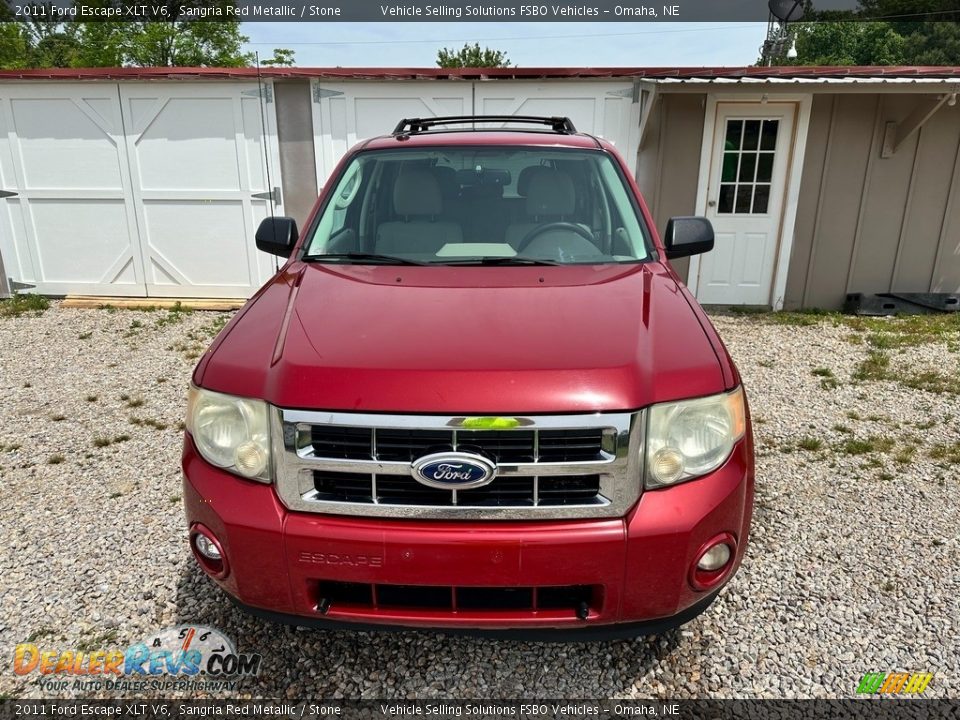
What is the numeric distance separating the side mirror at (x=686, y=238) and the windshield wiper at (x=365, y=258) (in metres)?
1.18

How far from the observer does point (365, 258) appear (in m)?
2.68

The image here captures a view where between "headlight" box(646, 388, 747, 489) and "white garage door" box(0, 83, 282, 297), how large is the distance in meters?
6.69

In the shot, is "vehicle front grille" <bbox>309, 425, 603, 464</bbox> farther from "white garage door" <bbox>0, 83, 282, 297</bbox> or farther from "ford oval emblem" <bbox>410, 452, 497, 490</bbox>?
"white garage door" <bbox>0, 83, 282, 297</bbox>

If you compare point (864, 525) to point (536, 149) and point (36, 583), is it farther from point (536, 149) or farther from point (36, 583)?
point (36, 583)

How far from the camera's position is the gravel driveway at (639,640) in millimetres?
2227

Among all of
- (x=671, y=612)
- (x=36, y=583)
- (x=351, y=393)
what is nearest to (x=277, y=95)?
(x=36, y=583)

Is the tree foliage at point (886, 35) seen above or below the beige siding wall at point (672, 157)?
above

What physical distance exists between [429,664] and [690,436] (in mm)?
1247

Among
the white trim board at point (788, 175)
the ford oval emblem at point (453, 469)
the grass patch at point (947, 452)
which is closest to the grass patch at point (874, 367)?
the grass patch at point (947, 452)

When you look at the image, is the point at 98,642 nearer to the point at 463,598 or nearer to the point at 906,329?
the point at 463,598

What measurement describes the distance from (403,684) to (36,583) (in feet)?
5.49

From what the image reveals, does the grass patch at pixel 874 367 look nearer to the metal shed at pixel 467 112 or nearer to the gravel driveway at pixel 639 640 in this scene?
the gravel driveway at pixel 639 640

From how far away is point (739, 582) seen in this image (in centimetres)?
270

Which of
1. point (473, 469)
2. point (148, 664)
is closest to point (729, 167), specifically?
point (473, 469)
